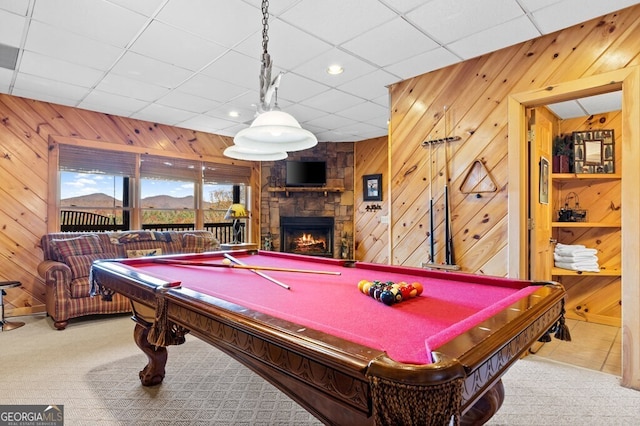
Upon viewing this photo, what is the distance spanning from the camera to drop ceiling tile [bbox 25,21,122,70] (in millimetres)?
2596

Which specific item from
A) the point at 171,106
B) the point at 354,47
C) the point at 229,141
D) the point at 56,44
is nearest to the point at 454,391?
the point at 354,47

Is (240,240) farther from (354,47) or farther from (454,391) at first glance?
(454,391)

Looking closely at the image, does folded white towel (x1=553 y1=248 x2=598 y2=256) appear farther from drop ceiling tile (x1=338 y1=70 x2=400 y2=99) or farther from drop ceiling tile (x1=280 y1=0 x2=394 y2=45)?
drop ceiling tile (x1=280 y1=0 x2=394 y2=45)

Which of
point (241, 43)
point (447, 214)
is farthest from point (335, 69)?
point (447, 214)

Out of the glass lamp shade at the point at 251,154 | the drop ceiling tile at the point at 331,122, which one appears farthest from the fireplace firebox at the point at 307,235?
the glass lamp shade at the point at 251,154

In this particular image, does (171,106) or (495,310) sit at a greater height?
(171,106)

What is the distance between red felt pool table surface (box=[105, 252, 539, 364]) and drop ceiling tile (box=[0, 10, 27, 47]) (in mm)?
1952

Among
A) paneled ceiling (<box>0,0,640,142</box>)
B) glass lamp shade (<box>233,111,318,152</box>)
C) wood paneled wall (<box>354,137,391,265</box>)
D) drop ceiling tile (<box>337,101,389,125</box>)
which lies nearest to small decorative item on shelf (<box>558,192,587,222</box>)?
paneled ceiling (<box>0,0,640,142</box>)

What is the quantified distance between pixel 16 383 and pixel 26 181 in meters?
2.88

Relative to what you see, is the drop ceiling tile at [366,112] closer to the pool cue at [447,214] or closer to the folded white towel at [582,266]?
the pool cue at [447,214]

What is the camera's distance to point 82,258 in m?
3.86

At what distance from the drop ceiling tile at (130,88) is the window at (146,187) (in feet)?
4.17

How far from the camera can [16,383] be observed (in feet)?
7.60

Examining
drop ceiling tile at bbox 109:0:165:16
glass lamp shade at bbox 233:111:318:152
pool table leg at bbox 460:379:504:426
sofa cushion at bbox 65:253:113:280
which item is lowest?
pool table leg at bbox 460:379:504:426
